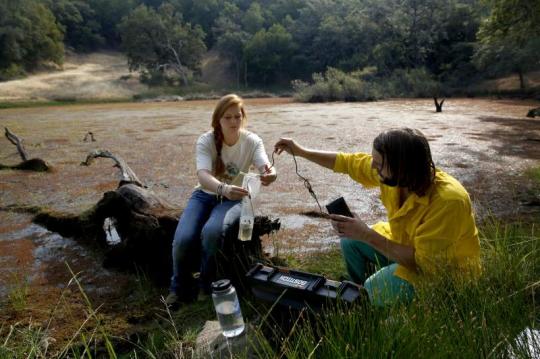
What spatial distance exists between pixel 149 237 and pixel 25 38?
4990 centimetres

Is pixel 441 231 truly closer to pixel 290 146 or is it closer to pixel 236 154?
pixel 290 146

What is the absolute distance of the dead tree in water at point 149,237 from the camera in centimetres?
315

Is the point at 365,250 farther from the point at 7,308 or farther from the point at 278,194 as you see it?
the point at 278,194

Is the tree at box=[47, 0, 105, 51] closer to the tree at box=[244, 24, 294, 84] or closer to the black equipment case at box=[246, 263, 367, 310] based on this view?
the tree at box=[244, 24, 294, 84]

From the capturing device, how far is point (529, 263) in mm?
2320

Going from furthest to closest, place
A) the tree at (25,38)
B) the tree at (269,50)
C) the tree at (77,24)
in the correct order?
the tree at (77,24)
the tree at (269,50)
the tree at (25,38)

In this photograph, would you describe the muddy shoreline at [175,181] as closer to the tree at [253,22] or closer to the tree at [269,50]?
the tree at [269,50]

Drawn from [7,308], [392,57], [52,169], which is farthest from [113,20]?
[7,308]

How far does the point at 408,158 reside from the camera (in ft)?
6.82

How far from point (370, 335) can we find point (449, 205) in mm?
703

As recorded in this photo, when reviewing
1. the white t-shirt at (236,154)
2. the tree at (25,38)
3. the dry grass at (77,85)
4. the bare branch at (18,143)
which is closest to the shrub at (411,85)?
the dry grass at (77,85)

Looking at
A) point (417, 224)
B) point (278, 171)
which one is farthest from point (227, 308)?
point (278, 171)

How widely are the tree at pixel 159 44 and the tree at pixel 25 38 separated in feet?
Result: 25.7

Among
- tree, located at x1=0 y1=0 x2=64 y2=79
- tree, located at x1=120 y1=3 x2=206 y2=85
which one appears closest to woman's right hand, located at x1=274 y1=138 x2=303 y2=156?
tree, located at x1=120 y1=3 x2=206 y2=85
